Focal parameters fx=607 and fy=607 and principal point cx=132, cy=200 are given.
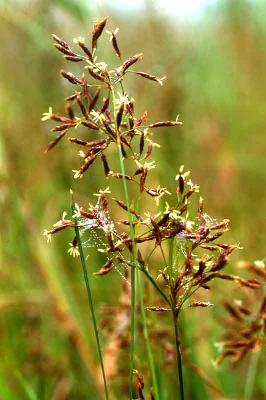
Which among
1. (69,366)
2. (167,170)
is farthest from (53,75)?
(69,366)

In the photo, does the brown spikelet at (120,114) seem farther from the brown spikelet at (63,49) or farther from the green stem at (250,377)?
the green stem at (250,377)

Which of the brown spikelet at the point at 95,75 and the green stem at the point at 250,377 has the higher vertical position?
the brown spikelet at the point at 95,75

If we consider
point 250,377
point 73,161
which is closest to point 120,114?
point 250,377

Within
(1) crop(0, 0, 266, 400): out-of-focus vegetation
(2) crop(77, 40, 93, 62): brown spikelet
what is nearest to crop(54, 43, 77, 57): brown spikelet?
(2) crop(77, 40, 93, 62): brown spikelet

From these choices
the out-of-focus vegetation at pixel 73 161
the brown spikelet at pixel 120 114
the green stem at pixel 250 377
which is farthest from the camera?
the out-of-focus vegetation at pixel 73 161

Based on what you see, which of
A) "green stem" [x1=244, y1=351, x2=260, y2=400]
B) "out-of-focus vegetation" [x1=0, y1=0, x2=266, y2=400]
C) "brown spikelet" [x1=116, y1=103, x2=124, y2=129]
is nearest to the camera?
"brown spikelet" [x1=116, y1=103, x2=124, y2=129]

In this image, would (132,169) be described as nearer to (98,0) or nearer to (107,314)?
(98,0)

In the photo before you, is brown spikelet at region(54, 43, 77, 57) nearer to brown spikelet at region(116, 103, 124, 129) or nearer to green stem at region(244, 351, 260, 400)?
brown spikelet at region(116, 103, 124, 129)

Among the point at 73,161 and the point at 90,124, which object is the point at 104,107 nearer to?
the point at 90,124

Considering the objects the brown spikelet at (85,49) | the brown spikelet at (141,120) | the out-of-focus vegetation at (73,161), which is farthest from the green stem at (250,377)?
the brown spikelet at (85,49)
